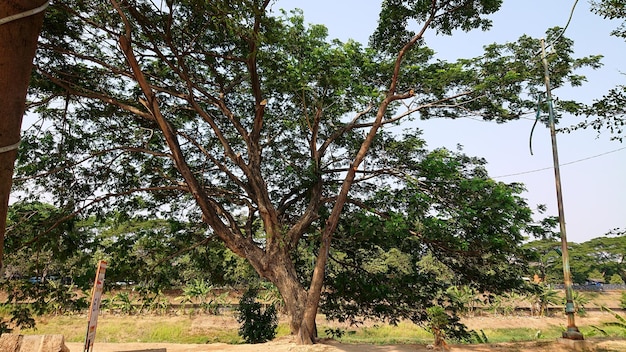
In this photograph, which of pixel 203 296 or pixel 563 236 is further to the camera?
pixel 203 296

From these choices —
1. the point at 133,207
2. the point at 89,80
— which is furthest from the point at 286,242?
the point at 89,80

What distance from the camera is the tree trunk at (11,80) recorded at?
1803 mm

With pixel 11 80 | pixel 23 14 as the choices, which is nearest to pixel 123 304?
pixel 11 80

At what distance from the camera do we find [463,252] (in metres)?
9.12

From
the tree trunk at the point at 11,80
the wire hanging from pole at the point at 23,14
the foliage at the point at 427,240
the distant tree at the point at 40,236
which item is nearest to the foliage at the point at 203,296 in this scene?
the foliage at the point at 427,240

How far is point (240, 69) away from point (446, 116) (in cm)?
533

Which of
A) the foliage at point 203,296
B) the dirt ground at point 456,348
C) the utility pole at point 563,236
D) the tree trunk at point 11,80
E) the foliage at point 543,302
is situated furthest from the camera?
the foliage at point 543,302

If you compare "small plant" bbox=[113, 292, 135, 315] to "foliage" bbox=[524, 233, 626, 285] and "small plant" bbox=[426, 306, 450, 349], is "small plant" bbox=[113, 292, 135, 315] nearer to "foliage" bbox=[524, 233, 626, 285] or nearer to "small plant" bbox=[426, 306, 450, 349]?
"small plant" bbox=[426, 306, 450, 349]

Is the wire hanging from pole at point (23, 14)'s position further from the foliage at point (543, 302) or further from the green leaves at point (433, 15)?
the foliage at point (543, 302)

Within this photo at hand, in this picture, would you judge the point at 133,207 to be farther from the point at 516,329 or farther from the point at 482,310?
the point at 482,310

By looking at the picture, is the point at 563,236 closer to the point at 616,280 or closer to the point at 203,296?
the point at 203,296

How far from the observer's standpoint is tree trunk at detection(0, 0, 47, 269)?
5.91 feet

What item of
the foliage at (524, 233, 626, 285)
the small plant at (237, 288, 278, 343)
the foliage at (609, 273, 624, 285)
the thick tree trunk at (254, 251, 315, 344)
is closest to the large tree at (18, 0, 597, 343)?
the thick tree trunk at (254, 251, 315, 344)

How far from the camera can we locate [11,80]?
1830 mm
